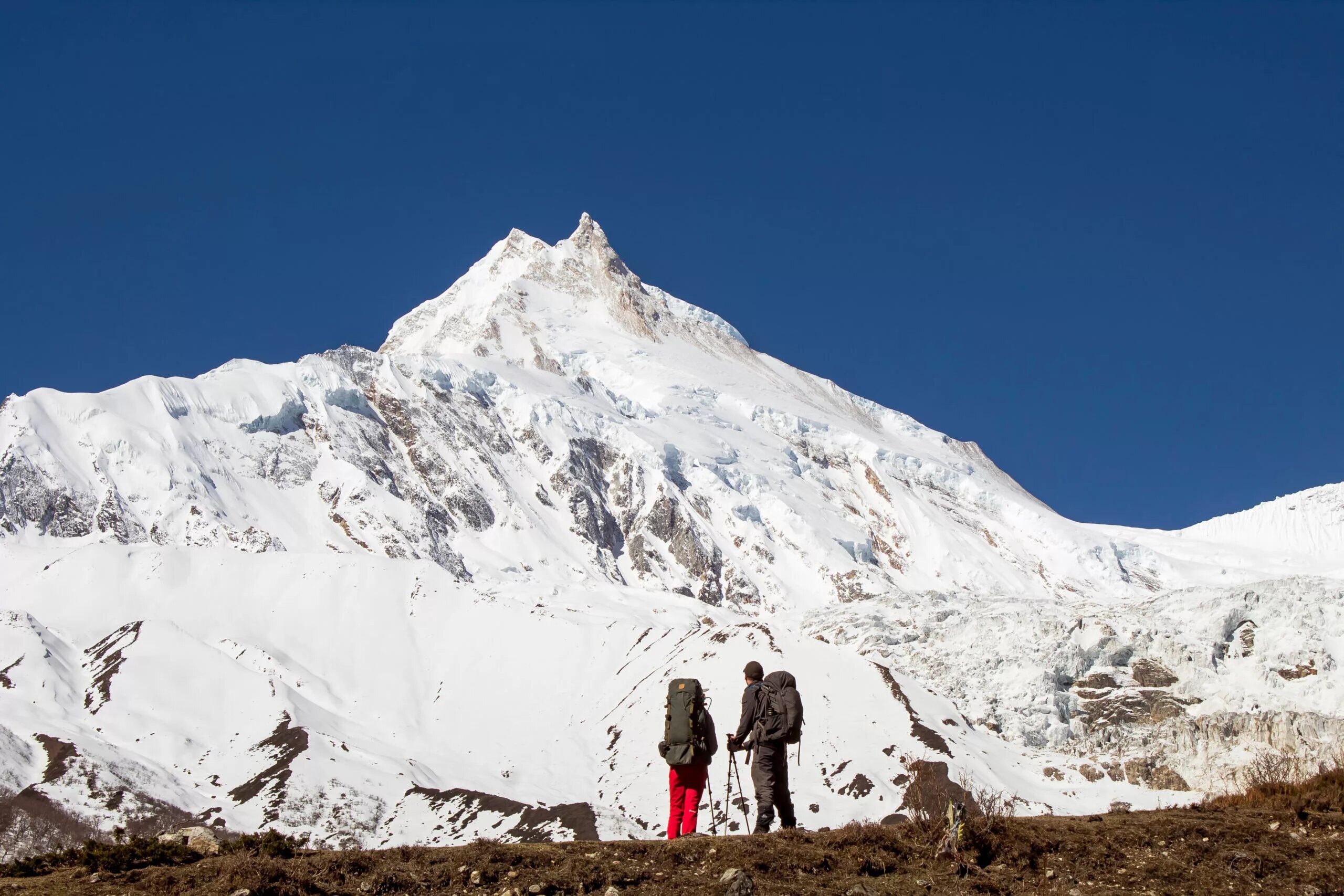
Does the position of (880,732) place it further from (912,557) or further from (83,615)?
(912,557)

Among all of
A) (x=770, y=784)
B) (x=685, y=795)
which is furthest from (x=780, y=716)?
(x=685, y=795)

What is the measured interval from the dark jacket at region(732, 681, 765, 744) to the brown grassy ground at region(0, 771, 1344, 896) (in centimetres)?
134

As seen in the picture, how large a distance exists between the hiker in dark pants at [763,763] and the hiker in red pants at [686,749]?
489 mm

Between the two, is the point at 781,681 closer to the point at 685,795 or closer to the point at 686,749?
the point at 686,749

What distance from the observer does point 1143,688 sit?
194 ft

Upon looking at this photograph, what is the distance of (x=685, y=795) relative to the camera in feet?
49.5

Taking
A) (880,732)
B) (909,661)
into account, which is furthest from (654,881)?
(909,661)

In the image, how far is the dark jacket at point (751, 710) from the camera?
14305mm

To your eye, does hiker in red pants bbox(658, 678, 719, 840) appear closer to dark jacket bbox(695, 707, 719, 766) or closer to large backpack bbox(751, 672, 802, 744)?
dark jacket bbox(695, 707, 719, 766)

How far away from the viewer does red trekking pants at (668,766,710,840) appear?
14914mm

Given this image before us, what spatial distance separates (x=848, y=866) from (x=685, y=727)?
10.0 ft

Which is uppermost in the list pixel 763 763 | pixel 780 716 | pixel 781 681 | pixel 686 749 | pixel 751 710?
pixel 781 681

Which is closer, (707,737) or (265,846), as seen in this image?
(265,846)

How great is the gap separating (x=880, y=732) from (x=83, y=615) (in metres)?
66.2
